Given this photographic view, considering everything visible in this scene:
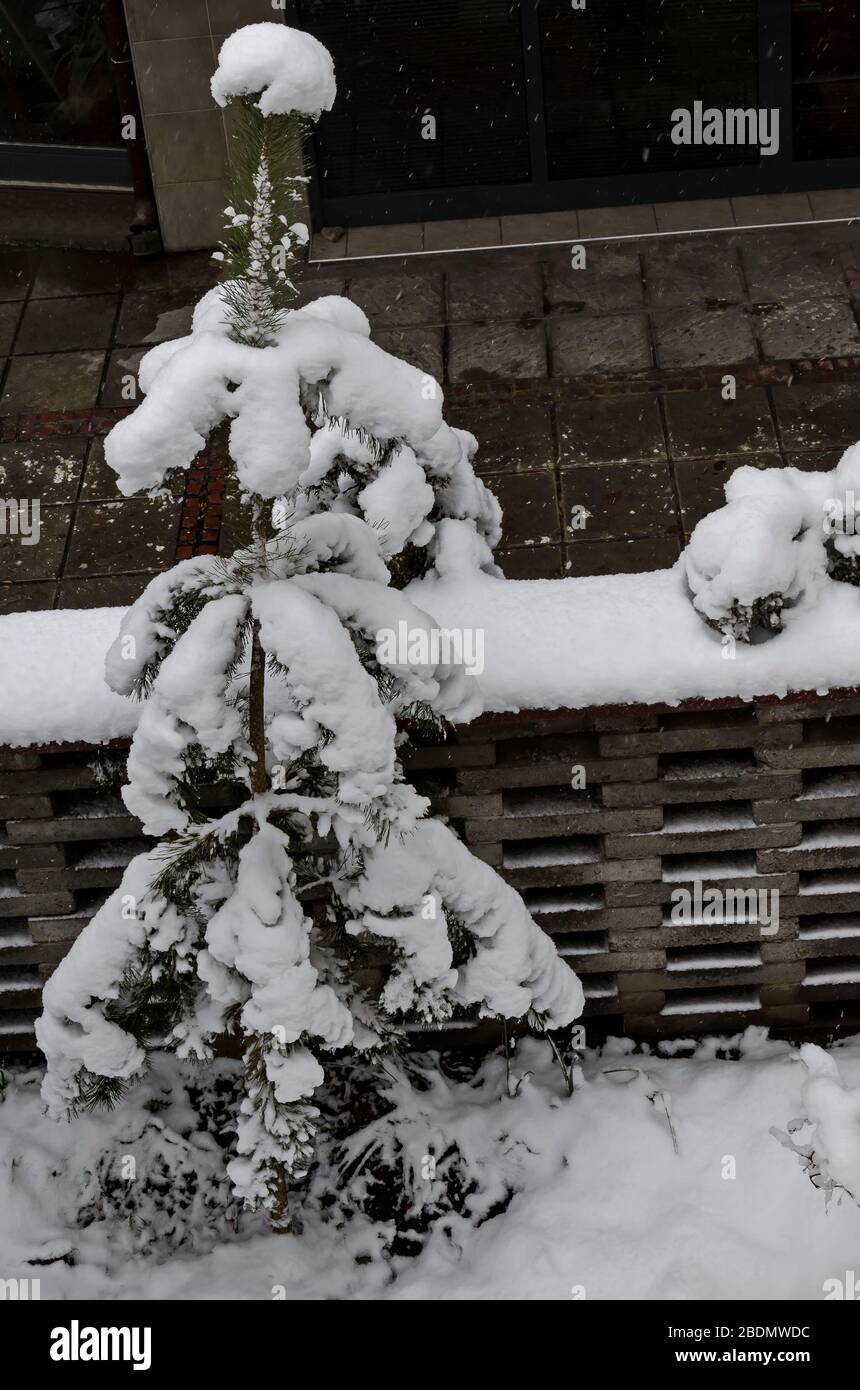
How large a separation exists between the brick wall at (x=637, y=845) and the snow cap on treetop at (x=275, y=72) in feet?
7.59

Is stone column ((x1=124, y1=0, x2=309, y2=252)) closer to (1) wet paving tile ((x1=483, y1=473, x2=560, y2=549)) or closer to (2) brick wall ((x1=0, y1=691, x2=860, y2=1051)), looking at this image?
(1) wet paving tile ((x1=483, y1=473, x2=560, y2=549))

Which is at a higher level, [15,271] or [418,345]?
[15,271]

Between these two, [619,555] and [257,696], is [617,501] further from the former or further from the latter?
[257,696]

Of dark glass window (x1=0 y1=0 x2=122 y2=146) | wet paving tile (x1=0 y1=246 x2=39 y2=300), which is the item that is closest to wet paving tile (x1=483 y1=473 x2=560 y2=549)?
wet paving tile (x1=0 y1=246 x2=39 y2=300)

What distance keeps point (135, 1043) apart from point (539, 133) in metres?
5.94

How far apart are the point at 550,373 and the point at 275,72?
4.32 metres

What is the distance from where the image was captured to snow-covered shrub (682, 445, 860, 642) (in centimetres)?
544

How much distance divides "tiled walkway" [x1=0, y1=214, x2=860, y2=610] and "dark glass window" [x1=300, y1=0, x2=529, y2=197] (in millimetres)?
697

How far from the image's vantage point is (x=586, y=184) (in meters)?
9.55

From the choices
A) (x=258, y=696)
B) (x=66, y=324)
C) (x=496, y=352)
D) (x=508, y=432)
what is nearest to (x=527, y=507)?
(x=508, y=432)

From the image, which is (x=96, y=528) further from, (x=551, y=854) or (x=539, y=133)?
(x=539, y=133)

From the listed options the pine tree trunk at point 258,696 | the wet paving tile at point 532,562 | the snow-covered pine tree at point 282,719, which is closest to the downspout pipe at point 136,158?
the wet paving tile at point 532,562

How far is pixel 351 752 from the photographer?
443 cm

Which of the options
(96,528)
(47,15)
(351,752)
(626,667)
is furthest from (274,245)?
(47,15)
